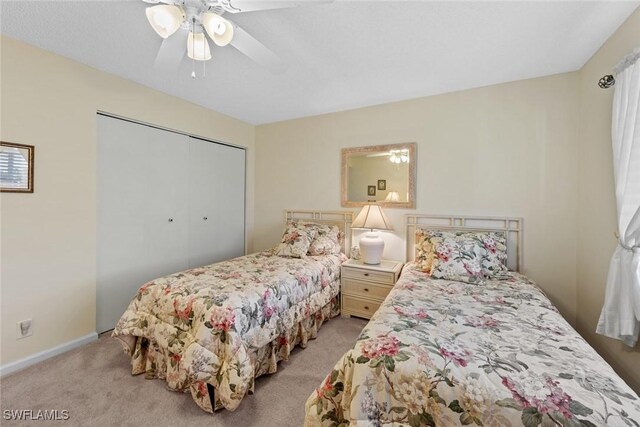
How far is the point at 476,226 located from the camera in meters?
2.60

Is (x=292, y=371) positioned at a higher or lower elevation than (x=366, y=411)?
lower

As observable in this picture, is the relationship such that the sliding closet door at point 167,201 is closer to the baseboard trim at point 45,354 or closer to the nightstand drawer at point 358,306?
the baseboard trim at point 45,354

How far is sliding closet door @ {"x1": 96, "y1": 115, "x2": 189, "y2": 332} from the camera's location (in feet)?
7.93

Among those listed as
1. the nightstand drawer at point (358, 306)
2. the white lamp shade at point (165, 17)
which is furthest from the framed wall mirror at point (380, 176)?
the white lamp shade at point (165, 17)

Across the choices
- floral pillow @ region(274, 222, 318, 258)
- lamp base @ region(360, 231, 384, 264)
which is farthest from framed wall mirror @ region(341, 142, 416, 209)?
floral pillow @ region(274, 222, 318, 258)

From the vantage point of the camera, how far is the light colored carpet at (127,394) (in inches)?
59.5

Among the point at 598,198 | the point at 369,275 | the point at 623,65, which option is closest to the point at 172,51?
the point at 369,275

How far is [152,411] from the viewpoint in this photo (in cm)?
155

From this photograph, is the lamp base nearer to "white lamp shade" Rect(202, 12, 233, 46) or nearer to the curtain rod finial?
the curtain rod finial

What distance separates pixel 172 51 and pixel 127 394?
7.21 ft

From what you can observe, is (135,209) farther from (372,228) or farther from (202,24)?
(372,228)

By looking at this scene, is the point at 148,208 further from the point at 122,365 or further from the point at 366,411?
the point at 366,411

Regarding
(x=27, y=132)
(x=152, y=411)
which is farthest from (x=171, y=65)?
(x=152, y=411)

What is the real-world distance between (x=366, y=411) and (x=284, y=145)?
10.8 ft
